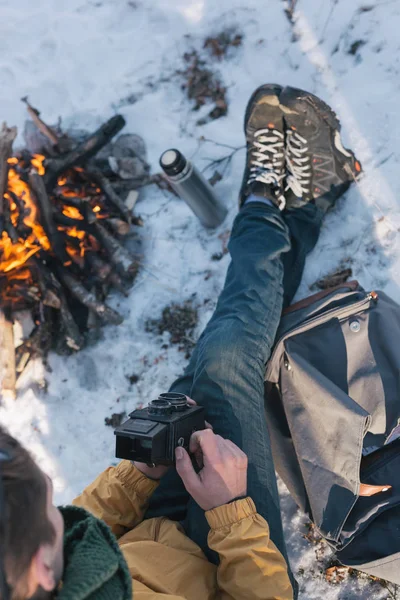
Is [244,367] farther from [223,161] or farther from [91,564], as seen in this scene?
[223,161]

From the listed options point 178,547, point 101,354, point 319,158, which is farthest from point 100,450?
point 319,158

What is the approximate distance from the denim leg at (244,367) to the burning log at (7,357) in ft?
4.70

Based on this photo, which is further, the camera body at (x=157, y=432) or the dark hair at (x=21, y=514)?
the camera body at (x=157, y=432)

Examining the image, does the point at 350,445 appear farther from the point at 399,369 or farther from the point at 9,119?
the point at 9,119

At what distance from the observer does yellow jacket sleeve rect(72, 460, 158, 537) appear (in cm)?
224

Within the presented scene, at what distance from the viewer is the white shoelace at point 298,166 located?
3.29 metres

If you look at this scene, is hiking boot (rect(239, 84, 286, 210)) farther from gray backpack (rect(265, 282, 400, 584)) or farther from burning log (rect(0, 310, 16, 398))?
burning log (rect(0, 310, 16, 398))

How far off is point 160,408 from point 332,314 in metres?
1.04

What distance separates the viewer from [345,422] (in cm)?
227

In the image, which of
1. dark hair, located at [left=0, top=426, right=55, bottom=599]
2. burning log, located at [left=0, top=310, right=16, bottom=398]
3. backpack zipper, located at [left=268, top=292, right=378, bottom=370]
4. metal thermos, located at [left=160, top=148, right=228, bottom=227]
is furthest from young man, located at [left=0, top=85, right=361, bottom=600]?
burning log, located at [left=0, top=310, right=16, bottom=398]

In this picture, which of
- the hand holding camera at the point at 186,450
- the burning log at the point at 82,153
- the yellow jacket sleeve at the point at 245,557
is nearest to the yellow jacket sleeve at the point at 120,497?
the hand holding camera at the point at 186,450

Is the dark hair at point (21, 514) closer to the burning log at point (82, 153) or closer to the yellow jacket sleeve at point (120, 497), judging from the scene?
the yellow jacket sleeve at point (120, 497)

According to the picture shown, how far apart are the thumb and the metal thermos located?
5.86 ft

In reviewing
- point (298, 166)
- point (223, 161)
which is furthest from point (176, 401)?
point (223, 161)
